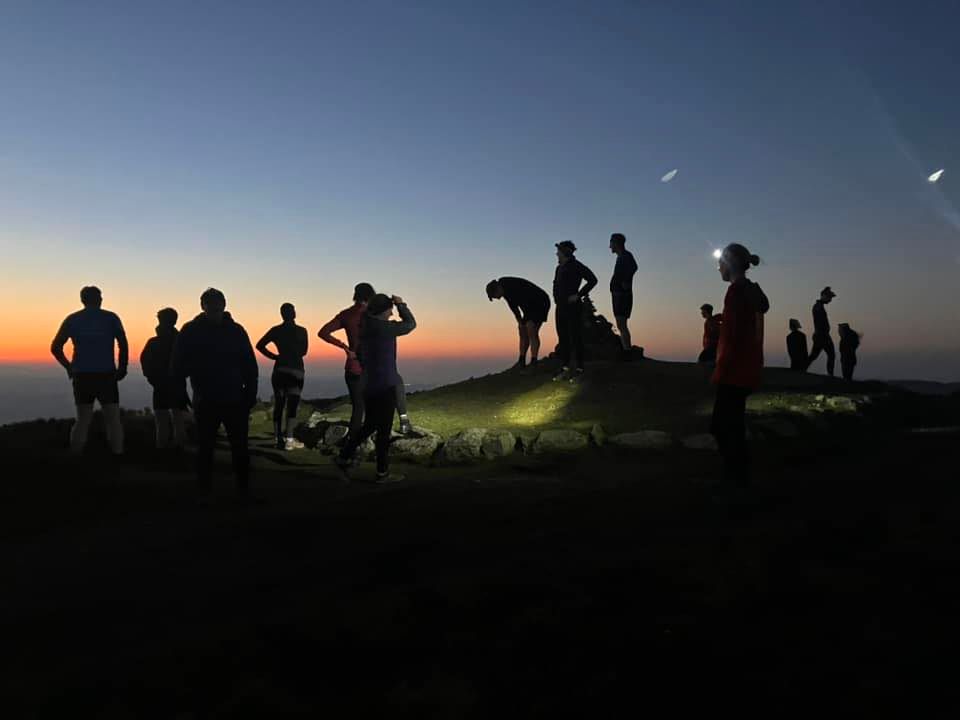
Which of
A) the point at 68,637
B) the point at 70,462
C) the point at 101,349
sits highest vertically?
the point at 101,349

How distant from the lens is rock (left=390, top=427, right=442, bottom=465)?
34.3ft

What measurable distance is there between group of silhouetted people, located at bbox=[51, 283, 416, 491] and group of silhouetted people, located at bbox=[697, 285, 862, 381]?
28.7 feet

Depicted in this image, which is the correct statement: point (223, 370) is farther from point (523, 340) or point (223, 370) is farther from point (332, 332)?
point (523, 340)

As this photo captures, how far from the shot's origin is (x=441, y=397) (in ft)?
50.5

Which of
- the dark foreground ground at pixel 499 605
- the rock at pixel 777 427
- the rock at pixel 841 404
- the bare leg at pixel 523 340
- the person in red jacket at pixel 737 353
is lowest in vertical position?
the dark foreground ground at pixel 499 605

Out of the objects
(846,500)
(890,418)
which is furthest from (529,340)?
(846,500)

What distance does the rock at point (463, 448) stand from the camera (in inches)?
395

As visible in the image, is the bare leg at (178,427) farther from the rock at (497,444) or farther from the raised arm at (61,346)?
the rock at (497,444)

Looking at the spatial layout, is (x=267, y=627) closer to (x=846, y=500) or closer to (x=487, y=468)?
(x=846, y=500)

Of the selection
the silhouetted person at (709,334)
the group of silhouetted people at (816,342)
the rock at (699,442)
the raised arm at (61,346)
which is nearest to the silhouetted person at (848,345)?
the group of silhouetted people at (816,342)

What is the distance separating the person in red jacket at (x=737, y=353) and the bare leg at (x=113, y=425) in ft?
25.4

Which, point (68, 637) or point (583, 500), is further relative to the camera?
point (583, 500)

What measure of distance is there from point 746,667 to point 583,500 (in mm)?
3467

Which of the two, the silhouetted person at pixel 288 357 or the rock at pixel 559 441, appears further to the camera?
the silhouetted person at pixel 288 357
